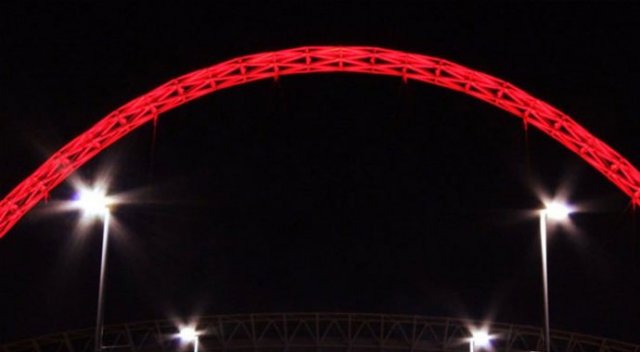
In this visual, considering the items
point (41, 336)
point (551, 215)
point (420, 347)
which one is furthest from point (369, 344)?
point (551, 215)

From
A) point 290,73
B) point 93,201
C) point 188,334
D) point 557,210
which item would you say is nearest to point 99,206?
point 93,201

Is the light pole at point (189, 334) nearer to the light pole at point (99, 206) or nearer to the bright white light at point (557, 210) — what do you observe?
the light pole at point (99, 206)

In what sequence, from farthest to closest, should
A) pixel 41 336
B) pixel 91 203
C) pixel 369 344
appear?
pixel 369 344 → pixel 41 336 → pixel 91 203

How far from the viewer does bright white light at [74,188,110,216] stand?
3781 centimetres

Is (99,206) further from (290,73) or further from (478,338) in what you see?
(478,338)

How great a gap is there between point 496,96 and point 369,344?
124 feet

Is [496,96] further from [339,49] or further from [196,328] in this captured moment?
[196,328]

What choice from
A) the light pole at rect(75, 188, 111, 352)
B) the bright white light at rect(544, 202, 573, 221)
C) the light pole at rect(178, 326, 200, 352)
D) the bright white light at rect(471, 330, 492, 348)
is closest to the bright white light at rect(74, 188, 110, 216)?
the light pole at rect(75, 188, 111, 352)

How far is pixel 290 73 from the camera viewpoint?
39.5 meters

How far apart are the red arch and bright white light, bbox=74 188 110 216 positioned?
170 cm

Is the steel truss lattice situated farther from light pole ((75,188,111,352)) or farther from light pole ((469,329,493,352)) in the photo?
light pole ((75,188,111,352))

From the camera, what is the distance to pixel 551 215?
1554 inches

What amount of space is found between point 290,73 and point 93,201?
7.76m

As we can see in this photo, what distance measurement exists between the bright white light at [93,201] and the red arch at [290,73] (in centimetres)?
170
